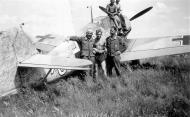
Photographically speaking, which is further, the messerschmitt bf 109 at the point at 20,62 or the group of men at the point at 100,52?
the group of men at the point at 100,52

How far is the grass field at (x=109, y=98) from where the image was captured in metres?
4.23

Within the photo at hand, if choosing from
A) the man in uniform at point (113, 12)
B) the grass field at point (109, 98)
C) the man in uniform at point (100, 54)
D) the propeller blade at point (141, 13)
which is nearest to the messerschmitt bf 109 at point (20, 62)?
the grass field at point (109, 98)

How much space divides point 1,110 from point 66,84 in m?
1.80

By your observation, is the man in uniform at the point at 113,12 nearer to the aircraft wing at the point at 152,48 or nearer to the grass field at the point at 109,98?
the aircraft wing at the point at 152,48

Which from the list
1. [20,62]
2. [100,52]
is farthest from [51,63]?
[100,52]

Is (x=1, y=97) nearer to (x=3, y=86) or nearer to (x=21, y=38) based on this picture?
(x=3, y=86)

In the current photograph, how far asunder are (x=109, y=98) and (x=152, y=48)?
14.2 ft

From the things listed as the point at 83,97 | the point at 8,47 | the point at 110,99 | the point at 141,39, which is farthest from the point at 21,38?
the point at 141,39

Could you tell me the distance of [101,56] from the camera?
735 centimetres

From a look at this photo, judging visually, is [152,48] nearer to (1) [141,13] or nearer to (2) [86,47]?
(2) [86,47]

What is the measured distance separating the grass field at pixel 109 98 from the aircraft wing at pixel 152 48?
55.1 inches

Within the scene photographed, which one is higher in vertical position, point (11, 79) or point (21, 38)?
point (21, 38)

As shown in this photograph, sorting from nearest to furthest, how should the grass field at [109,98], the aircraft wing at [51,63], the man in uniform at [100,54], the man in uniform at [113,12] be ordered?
the grass field at [109,98] → the aircraft wing at [51,63] → the man in uniform at [100,54] → the man in uniform at [113,12]

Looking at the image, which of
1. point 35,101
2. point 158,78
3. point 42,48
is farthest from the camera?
point 42,48
